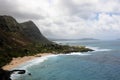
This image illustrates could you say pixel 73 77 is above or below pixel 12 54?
below

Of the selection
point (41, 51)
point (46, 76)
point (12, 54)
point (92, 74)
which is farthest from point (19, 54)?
point (92, 74)

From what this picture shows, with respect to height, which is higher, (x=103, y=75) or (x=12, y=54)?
(x=12, y=54)

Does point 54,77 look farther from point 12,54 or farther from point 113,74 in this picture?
point 12,54

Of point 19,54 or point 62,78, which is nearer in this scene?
point 62,78

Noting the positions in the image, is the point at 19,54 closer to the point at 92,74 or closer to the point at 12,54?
the point at 12,54

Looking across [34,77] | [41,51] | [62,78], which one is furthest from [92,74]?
[41,51]

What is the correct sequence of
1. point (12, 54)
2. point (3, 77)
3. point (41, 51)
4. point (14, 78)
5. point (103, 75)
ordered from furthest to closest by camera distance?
point (41, 51), point (12, 54), point (103, 75), point (14, 78), point (3, 77)

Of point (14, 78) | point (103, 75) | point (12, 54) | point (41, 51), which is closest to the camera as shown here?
point (14, 78)

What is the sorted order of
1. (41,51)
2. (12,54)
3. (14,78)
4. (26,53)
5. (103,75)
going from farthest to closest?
(41,51) → (26,53) → (12,54) → (103,75) → (14,78)

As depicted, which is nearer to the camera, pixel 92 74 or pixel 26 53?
pixel 92 74
